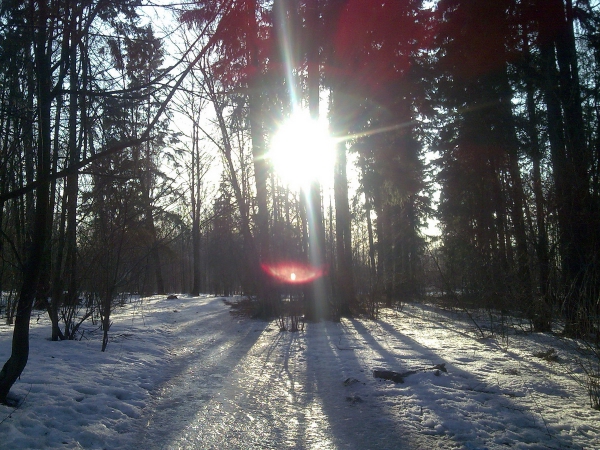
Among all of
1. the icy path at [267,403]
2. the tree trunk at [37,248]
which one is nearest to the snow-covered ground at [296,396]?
the icy path at [267,403]

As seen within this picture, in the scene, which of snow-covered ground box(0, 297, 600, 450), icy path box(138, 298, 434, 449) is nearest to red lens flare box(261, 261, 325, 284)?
icy path box(138, 298, 434, 449)

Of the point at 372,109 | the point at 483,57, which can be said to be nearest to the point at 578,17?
the point at 483,57

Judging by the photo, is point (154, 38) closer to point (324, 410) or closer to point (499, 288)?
point (324, 410)

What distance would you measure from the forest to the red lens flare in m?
0.07

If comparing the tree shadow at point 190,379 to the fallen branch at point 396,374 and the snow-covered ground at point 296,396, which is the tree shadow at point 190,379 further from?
the fallen branch at point 396,374

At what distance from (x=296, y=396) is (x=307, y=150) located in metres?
10.5

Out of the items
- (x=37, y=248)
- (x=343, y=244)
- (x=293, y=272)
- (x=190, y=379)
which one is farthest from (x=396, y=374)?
(x=293, y=272)

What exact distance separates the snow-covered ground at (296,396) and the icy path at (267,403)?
2cm

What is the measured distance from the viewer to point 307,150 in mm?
14820

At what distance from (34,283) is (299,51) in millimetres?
10618

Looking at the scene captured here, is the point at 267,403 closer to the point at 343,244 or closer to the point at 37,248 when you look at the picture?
the point at 37,248

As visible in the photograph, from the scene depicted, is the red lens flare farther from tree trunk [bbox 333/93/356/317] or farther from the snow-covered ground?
the snow-covered ground

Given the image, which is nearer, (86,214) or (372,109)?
(86,214)

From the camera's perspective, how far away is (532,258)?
947 cm
